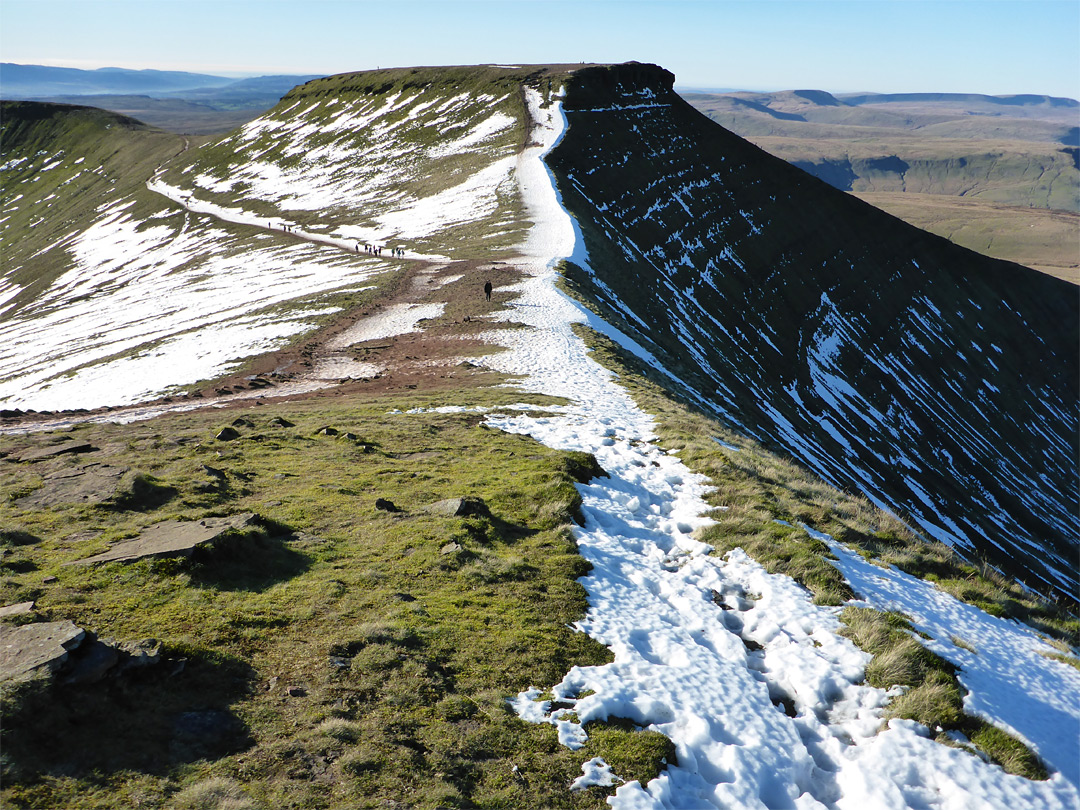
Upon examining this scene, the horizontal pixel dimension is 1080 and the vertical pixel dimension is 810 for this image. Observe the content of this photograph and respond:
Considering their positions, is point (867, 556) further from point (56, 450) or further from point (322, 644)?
point (56, 450)

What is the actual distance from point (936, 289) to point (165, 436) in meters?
114

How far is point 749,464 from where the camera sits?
19.9 meters

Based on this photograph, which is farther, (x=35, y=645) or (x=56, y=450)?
(x=56, y=450)

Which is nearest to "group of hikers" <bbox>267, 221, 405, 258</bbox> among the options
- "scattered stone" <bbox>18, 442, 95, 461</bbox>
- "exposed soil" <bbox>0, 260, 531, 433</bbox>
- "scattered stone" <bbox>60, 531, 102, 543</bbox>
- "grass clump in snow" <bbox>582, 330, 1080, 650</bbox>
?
"exposed soil" <bbox>0, 260, 531, 433</bbox>

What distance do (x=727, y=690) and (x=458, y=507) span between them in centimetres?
694

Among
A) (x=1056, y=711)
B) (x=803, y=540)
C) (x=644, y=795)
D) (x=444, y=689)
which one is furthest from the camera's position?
(x=803, y=540)

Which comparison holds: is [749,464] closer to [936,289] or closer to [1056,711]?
[1056,711]

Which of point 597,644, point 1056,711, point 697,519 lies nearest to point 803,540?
point 697,519

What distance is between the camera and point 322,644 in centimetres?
1007

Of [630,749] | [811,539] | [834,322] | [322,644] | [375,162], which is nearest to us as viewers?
[630,749]

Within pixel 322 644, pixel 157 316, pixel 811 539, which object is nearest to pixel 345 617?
pixel 322 644

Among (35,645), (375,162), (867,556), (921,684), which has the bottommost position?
(867,556)

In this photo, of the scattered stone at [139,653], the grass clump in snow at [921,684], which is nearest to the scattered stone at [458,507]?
the scattered stone at [139,653]

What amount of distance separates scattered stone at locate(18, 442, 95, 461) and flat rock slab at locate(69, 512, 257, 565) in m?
7.94
